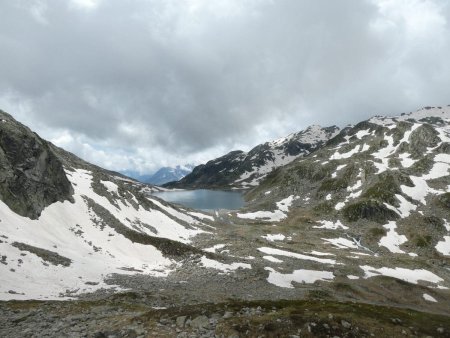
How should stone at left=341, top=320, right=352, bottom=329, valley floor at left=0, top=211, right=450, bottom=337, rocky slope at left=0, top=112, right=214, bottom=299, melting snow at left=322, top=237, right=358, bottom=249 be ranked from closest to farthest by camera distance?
valley floor at left=0, top=211, right=450, bottom=337 < stone at left=341, top=320, right=352, bottom=329 < rocky slope at left=0, top=112, right=214, bottom=299 < melting snow at left=322, top=237, right=358, bottom=249

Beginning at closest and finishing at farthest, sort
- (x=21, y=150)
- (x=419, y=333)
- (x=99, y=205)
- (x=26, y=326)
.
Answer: (x=26, y=326), (x=419, y=333), (x=21, y=150), (x=99, y=205)

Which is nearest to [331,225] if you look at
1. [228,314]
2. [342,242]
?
[342,242]

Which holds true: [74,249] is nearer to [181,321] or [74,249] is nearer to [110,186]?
[181,321]

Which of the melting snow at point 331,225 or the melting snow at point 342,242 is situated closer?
the melting snow at point 342,242

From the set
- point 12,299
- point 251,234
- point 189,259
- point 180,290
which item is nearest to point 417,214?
point 251,234

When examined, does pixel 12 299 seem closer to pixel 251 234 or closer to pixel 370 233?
pixel 251 234

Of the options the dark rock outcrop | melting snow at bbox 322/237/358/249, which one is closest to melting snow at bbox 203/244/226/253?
the dark rock outcrop

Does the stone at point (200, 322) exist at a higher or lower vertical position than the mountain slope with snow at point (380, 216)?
lower

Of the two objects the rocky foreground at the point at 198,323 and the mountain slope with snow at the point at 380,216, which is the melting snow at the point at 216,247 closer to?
the mountain slope with snow at the point at 380,216

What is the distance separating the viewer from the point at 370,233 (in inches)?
5044

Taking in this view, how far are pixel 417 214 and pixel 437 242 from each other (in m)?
22.2

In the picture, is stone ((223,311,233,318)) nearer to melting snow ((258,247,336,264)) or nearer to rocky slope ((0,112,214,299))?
rocky slope ((0,112,214,299))

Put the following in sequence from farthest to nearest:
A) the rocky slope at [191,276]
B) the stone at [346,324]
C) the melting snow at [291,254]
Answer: the melting snow at [291,254] < the stone at [346,324] < the rocky slope at [191,276]

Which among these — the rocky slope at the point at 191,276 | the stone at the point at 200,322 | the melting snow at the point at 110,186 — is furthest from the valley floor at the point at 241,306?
the melting snow at the point at 110,186
